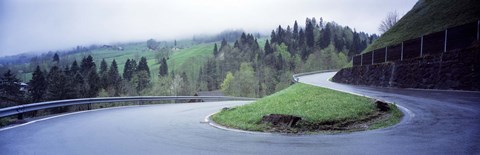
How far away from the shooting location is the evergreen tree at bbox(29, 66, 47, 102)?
154 feet

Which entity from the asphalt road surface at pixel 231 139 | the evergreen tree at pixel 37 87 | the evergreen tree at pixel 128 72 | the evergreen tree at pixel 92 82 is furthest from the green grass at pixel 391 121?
the evergreen tree at pixel 128 72

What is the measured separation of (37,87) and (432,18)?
161 feet

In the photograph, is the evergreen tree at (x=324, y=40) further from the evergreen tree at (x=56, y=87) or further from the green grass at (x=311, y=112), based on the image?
the green grass at (x=311, y=112)

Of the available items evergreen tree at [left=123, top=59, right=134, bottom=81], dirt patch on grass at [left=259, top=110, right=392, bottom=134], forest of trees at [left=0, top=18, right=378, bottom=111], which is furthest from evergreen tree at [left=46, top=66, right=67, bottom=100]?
evergreen tree at [left=123, top=59, right=134, bottom=81]

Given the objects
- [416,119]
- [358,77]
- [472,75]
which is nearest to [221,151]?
[416,119]

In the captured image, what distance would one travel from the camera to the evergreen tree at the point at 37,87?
4703cm

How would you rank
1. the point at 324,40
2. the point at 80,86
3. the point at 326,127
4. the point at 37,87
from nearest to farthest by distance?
the point at 326,127 → the point at 37,87 → the point at 80,86 → the point at 324,40

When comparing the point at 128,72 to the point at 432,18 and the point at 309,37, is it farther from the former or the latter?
the point at 432,18

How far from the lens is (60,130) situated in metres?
10.4

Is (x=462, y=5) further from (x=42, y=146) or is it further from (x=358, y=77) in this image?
(x=42, y=146)

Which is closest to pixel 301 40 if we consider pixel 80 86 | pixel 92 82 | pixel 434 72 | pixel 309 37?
pixel 309 37

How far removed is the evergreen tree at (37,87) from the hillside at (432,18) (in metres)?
43.3

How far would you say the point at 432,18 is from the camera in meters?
34.2

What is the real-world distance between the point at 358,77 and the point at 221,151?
2907cm
